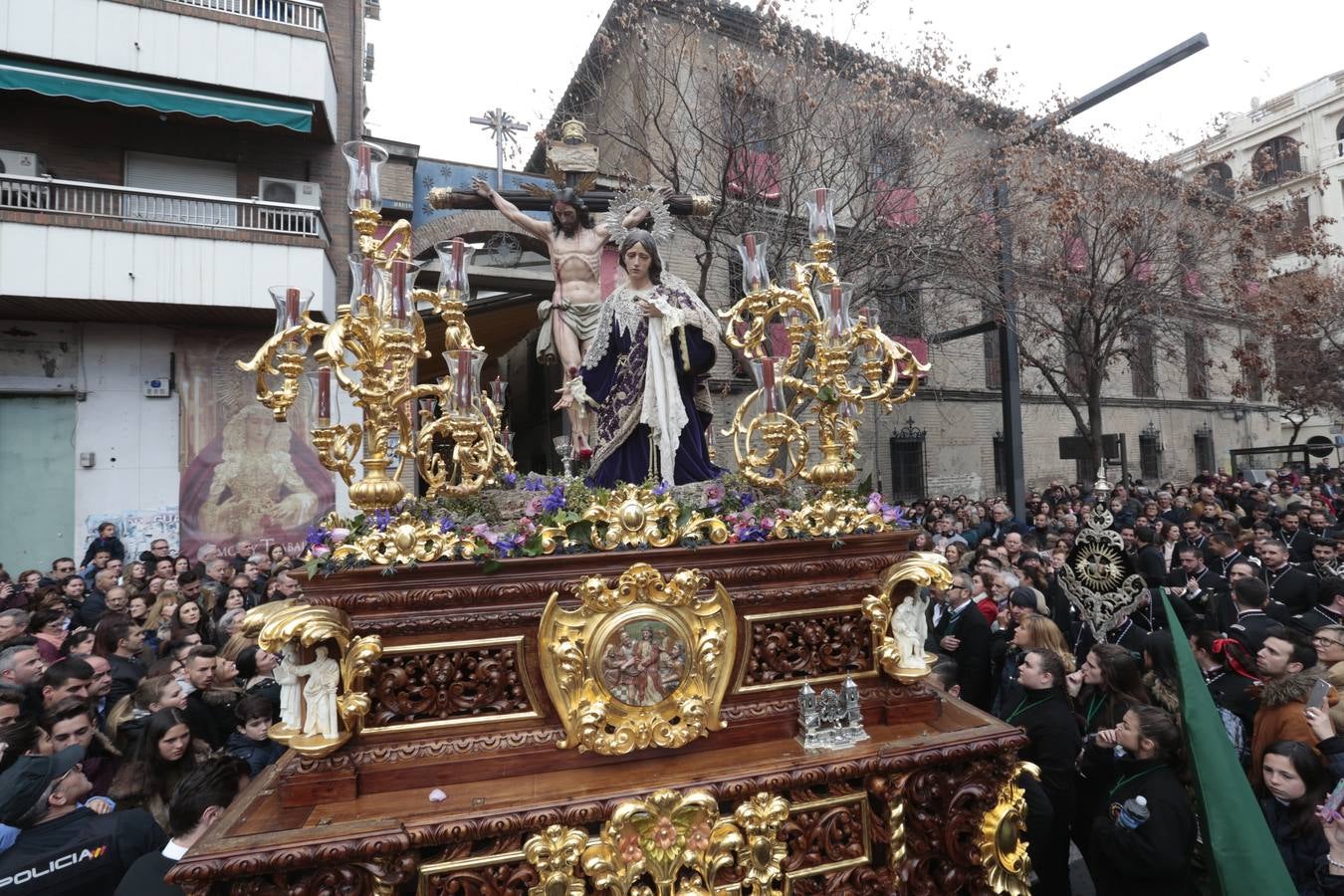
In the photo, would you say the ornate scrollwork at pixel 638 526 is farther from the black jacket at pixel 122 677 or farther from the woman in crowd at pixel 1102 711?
the black jacket at pixel 122 677

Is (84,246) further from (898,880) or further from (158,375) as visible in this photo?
(898,880)

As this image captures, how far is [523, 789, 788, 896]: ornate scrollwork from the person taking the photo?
270cm

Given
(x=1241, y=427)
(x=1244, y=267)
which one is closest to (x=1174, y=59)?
(x=1244, y=267)

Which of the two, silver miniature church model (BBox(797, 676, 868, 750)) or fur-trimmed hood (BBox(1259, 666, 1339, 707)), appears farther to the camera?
fur-trimmed hood (BBox(1259, 666, 1339, 707))

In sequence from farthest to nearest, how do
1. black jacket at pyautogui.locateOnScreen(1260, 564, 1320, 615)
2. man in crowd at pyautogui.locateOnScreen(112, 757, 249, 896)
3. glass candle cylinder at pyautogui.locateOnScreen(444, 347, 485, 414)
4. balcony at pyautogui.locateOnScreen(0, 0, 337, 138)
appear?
1. balcony at pyautogui.locateOnScreen(0, 0, 337, 138)
2. black jacket at pyautogui.locateOnScreen(1260, 564, 1320, 615)
3. glass candle cylinder at pyautogui.locateOnScreen(444, 347, 485, 414)
4. man in crowd at pyautogui.locateOnScreen(112, 757, 249, 896)

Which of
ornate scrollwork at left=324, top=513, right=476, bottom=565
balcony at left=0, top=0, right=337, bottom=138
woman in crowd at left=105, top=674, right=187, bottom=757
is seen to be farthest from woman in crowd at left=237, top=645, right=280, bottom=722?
balcony at left=0, top=0, right=337, bottom=138

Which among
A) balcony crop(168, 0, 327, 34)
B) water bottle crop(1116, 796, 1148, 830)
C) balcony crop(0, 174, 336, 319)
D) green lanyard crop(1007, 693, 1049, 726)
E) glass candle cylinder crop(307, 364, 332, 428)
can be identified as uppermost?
balcony crop(168, 0, 327, 34)

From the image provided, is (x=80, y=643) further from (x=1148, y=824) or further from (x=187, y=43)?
(x=187, y=43)

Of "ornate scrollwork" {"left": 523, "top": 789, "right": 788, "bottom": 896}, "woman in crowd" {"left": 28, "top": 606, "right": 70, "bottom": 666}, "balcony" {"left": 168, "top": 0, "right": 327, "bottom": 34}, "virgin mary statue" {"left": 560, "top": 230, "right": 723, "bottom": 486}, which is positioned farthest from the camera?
"balcony" {"left": 168, "top": 0, "right": 327, "bottom": 34}

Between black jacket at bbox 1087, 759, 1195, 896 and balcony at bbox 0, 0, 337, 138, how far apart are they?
44.1ft

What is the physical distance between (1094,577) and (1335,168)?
36.5 meters

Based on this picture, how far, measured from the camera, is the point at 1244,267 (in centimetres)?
1585

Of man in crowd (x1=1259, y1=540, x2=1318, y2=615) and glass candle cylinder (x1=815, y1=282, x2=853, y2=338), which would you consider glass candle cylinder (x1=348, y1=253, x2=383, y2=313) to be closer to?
glass candle cylinder (x1=815, y1=282, x2=853, y2=338)

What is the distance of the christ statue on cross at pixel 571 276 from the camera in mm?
4660
